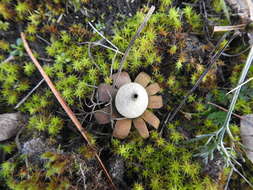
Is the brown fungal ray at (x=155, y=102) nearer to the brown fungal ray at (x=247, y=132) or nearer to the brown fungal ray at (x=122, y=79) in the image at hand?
the brown fungal ray at (x=122, y=79)

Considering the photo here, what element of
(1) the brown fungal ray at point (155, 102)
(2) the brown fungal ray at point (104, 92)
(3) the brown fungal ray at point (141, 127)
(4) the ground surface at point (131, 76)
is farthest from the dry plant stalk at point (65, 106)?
(1) the brown fungal ray at point (155, 102)

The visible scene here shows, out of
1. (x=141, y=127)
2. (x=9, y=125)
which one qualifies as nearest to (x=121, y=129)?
(x=141, y=127)

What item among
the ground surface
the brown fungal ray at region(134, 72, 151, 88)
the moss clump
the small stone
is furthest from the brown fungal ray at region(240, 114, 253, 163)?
the small stone

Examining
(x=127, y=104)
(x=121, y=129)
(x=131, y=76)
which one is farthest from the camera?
(x=131, y=76)

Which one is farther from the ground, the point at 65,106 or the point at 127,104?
the point at 127,104

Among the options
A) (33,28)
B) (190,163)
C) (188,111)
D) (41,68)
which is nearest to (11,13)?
(33,28)

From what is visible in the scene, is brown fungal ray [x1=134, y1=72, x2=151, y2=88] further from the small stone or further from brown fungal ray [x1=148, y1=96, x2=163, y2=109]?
the small stone

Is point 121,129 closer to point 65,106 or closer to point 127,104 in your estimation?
point 127,104

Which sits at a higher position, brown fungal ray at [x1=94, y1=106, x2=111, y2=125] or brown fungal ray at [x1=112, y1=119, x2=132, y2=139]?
brown fungal ray at [x1=94, y1=106, x2=111, y2=125]
